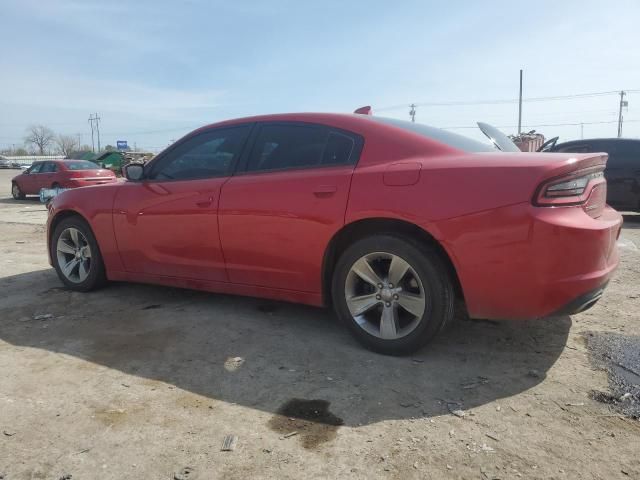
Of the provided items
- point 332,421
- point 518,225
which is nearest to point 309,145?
point 518,225

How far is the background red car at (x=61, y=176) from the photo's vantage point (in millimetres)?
16656

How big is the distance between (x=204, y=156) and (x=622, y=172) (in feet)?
26.4

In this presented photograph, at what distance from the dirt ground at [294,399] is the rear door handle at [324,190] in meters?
1.04

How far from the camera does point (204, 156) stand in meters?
4.12

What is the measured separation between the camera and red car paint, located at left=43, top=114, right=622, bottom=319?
108 inches

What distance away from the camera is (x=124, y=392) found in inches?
113

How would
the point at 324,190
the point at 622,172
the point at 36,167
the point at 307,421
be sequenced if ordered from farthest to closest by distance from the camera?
the point at 36,167 → the point at 622,172 → the point at 324,190 → the point at 307,421

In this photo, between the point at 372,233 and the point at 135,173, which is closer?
the point at 372,233

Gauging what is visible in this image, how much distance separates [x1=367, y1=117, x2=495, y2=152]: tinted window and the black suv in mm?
6634

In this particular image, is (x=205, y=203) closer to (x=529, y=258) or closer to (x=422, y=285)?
(x=422, y=285)

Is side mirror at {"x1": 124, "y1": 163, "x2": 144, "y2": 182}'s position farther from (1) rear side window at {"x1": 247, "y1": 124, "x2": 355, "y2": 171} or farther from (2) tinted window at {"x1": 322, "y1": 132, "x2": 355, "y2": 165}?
(2) tinted window at {"x1": 322, "y1": 132, "x2": 355, "y2": 165}

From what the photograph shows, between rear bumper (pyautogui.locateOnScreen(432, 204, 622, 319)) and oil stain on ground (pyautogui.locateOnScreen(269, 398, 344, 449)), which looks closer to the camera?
oil stain on ground (pyautogui.locateOnScreen(269, 398, 344, 449))

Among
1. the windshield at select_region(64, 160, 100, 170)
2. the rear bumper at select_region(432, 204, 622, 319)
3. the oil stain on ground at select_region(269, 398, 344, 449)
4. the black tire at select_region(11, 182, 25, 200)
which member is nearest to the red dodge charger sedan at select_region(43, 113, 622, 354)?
the rear bumper at select_region(432, 204, 622, 319)

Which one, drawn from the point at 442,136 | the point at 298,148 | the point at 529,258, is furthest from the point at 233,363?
the point at 442,136
